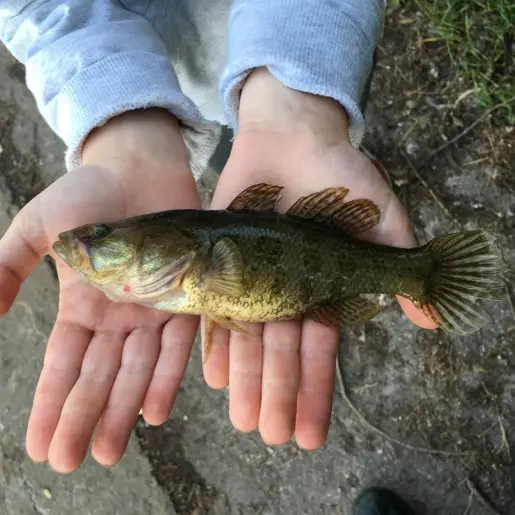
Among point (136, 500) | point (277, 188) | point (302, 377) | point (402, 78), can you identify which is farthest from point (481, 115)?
point (136, 500)

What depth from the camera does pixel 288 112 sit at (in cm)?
264

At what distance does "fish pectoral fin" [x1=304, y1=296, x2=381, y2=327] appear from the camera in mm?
2412

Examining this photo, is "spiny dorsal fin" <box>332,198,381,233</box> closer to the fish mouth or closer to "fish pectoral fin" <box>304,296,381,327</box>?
"fish pectoral fin" <box>304,296,381,327</box>

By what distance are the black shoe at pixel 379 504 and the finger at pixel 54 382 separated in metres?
1.95

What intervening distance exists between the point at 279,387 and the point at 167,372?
1.38 ft

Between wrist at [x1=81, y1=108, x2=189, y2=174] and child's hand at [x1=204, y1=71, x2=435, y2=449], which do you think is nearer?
child's hand at [x1=204, y1=71, x2=435, y2=449]

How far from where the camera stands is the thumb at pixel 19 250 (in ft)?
7.16

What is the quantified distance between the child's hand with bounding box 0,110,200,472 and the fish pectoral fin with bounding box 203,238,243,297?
0.23 m

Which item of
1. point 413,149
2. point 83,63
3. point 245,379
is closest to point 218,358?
point 245,379

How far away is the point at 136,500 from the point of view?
361 centimetres

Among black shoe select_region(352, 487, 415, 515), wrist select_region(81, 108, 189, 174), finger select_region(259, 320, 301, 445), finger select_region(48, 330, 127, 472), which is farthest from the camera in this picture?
black shoe select_region(352, 487, 415, 515)

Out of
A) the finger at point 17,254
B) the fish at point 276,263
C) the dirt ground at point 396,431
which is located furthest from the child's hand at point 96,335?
the dirt ground at point 396,431

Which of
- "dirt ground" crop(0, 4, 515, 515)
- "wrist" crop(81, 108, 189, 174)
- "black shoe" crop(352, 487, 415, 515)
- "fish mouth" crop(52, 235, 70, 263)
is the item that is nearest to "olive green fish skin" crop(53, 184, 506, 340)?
"fish mouth" crop(52, 235, 70, 263)

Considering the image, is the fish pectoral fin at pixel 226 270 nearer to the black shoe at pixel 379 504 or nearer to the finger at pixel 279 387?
the finger at pixel 279 387
